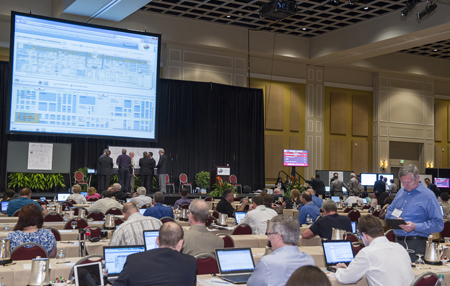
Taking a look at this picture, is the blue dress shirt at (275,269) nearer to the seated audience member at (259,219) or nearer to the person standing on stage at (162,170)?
the seated audience member at (259,219)

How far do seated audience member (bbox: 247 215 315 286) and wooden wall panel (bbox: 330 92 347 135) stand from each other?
65.8 ft

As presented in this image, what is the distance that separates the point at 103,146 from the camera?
17641 millimetres

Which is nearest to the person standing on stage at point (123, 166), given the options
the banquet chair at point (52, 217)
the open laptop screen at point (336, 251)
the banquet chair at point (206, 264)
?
the banquet chair at point (52, 217)


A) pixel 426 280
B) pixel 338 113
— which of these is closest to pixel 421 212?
pixel 426 280

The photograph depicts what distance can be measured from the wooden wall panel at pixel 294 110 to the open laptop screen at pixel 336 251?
17.5m

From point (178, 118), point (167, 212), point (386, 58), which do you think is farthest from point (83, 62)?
point (386, 58)

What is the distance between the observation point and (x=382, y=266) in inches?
137

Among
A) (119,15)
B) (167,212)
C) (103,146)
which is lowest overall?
(167,212)

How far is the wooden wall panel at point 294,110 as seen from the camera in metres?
22.0

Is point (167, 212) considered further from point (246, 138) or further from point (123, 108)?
point (246, 138)

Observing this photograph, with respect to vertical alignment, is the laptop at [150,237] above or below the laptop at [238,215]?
above

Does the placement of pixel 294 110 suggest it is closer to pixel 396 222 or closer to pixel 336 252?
pixel 396 222

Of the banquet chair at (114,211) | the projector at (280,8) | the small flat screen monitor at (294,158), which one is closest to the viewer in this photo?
the banquet chair at (114,211)

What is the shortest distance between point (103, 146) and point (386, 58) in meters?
13.6
